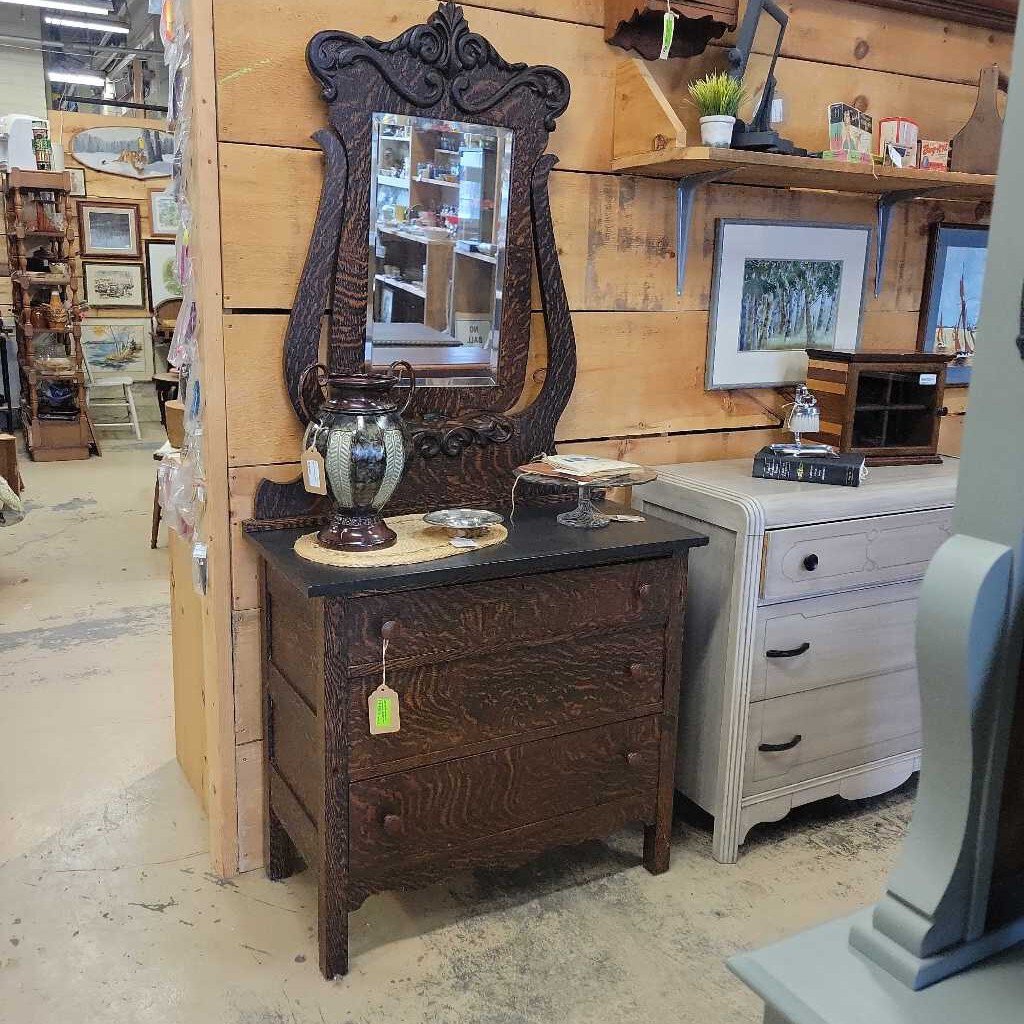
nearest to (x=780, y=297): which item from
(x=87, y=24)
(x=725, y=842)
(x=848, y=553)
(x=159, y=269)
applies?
(x=848, y=553)

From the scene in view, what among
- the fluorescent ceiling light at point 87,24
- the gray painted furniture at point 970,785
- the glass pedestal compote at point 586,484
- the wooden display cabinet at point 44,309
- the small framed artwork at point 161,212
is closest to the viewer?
the gray painted furniture at point 970,785

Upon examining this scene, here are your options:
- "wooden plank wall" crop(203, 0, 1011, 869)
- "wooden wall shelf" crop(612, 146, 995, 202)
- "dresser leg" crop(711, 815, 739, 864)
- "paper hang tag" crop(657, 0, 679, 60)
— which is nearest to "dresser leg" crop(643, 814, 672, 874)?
"dresser leg" crop(711, 815, 739, 864)

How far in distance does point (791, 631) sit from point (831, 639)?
0.14 m

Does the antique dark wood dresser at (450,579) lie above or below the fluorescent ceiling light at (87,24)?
below

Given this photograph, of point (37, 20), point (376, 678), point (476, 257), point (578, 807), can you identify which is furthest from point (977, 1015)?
point (37, 20)

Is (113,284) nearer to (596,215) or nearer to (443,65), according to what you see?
(596,215)

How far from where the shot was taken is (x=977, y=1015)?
0.76 m

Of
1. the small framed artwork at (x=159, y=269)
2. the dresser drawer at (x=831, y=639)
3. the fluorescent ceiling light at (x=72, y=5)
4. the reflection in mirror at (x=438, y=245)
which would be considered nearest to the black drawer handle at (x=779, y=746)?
the dresser drawer at (x=831, y=639)

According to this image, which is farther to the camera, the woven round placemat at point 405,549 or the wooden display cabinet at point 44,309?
the wooden display cabinet at point 44,309

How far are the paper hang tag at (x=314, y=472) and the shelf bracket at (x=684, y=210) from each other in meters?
1.17

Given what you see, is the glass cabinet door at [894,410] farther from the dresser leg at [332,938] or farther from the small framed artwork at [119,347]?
the small framed artwork at [119,347]

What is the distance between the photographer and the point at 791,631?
242 cm

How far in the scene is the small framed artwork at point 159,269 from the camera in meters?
9.08

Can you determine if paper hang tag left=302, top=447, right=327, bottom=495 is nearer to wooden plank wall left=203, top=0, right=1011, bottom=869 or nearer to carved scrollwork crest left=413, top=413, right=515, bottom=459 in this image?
wooden plank wall left=203, top=0, right=1011, bottom=869
